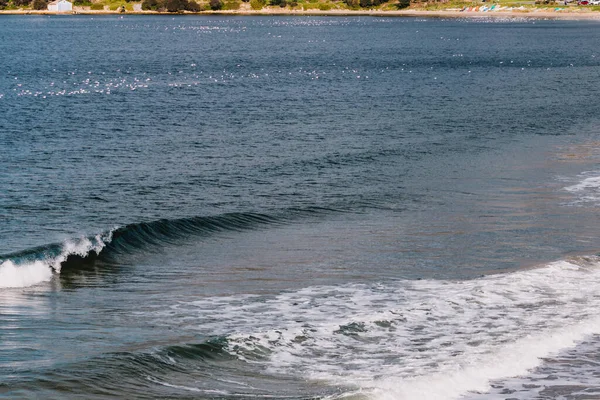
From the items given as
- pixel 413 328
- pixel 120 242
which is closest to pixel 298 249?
pixel 120 242

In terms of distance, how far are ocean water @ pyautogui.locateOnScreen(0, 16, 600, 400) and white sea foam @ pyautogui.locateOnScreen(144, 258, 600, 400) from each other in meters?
0.06

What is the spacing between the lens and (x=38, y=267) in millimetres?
22516

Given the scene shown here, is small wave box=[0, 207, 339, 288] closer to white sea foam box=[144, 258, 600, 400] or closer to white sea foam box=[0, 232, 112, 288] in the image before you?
white sea foam box=[0, 232, 112, 288]

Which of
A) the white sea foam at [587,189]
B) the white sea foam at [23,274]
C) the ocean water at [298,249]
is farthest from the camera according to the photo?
the white sea foam at [587,189]

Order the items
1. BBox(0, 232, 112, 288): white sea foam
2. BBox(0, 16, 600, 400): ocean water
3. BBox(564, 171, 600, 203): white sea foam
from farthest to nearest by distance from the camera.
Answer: BBox(564, 171, 600, 203): white sea foam, BBox(0, 232, 112, 288): white sea foam, BBox(0, 16, 600, 400): ocean water

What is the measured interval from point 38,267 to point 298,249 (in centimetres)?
720

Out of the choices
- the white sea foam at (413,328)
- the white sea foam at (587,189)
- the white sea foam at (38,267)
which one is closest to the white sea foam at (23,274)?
the white sea foam at (38,267)

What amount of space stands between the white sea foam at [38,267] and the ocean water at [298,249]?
0.20 ft

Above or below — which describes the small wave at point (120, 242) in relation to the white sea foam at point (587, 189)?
below

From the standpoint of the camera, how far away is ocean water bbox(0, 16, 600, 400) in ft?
52.2

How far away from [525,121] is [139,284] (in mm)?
35551

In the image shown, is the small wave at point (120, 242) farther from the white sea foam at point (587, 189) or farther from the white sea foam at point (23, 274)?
the white sea foam at point (587, 189)

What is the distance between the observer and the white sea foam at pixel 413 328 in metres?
15.7

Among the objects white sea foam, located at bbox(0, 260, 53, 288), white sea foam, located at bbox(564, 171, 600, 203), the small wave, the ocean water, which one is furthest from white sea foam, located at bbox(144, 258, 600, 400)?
white sea foam, located at bbox(564, 171, 600, 203)
